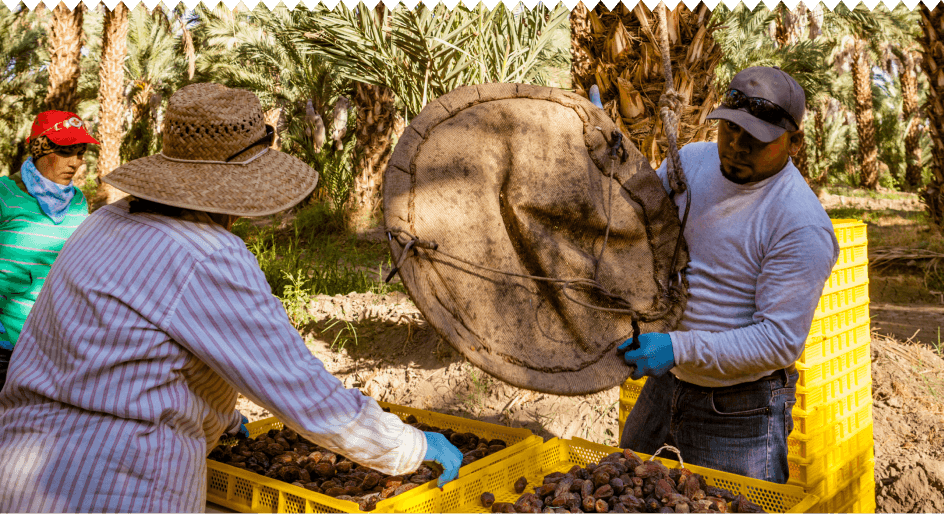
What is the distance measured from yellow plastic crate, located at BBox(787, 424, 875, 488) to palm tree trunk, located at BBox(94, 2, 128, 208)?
10.5 m

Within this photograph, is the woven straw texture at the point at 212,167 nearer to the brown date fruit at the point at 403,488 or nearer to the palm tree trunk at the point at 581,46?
the brown date fruit at the point at 403,488

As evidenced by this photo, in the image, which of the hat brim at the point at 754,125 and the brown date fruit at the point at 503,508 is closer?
the brown date fruit at the point at 503,508

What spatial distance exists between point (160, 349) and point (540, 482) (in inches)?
42.5

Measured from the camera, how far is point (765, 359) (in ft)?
6.14

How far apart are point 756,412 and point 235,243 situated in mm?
1541

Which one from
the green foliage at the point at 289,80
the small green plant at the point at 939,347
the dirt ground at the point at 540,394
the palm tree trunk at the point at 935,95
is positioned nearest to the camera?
the dirt ground at the point at 540,394

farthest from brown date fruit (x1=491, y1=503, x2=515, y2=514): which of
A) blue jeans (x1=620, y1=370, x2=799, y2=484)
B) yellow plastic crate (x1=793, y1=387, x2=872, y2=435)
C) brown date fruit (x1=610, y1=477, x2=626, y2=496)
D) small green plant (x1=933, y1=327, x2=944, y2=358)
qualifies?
small green plant (x1=933, y1=327, x2=944, y2=358)

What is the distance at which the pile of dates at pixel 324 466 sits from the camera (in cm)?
179

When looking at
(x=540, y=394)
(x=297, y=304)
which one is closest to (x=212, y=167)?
(x=540, y=394)

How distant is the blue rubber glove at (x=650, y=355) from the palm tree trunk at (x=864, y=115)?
15490 mm

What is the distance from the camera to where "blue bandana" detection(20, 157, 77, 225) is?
3014 millimetres

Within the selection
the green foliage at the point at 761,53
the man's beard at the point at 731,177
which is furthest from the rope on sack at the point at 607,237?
the green foliage at the point at 761,53

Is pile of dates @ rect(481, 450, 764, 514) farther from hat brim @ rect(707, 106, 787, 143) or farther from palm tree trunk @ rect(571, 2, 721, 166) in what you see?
palm tree trunk @ rect(571, 2, 721, 166)

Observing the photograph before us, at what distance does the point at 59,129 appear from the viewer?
317 cm
